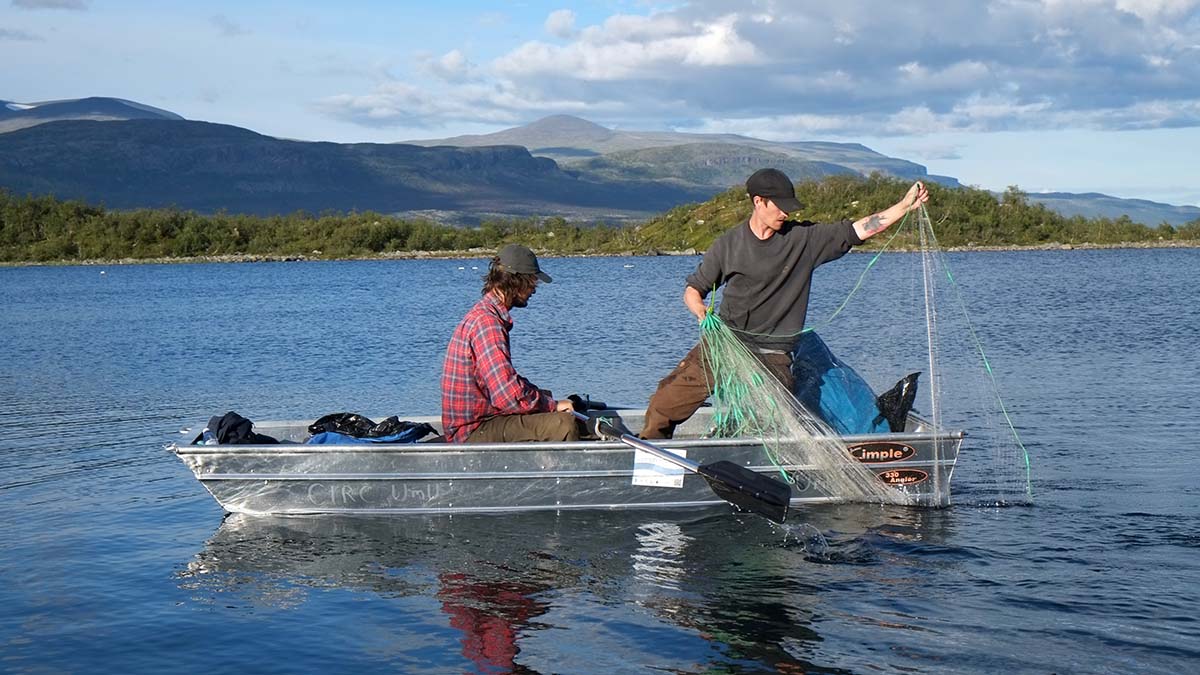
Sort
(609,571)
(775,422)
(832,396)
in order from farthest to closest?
(832,396)
(775,422)
(609,571)

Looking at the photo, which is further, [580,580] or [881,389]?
[881,389]

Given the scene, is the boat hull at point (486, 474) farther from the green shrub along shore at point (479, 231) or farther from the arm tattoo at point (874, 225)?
the green shrub along shore at point (479, 231)

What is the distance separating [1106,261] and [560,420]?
53243 mm

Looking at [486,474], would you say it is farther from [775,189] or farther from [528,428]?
[775,189]

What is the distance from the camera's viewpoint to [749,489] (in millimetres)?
9055

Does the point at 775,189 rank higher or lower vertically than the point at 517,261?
higher

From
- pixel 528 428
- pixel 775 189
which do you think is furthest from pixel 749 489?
pixel 775 189

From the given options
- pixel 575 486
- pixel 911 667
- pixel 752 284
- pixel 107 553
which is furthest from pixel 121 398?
pixel 911 667

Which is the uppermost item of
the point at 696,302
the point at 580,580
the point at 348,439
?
the point at 696,302

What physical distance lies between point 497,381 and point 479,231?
8580 centimetres

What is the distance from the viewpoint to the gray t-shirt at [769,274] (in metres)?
9.48

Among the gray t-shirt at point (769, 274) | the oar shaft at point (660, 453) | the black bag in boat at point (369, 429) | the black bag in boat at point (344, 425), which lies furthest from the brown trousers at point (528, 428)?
the gray t-shirt at point (769, 274)

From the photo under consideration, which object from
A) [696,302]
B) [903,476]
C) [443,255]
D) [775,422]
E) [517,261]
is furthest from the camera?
[443,255]

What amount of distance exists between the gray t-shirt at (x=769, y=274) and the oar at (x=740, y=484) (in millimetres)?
1057
